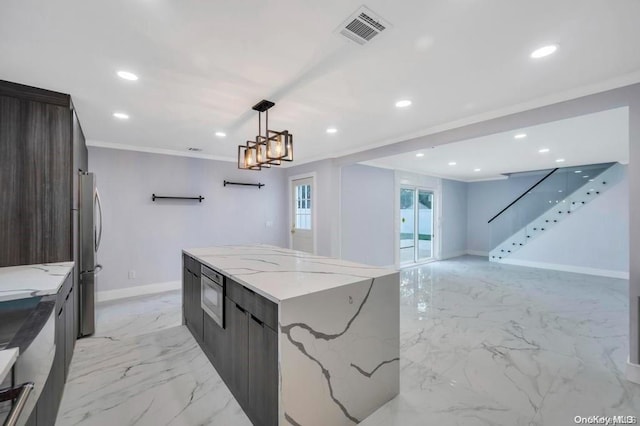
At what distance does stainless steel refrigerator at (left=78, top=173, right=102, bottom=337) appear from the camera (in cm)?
283

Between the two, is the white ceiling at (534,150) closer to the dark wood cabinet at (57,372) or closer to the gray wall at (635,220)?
the gray wall at (635,220)

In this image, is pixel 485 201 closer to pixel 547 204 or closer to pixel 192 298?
pixel 547 204

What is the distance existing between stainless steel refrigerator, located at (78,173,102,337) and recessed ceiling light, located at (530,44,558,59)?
13.2 ft

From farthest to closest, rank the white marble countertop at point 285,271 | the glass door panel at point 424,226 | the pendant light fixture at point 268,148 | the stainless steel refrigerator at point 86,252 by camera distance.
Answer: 1. the glass door panel at point 424,226
2. the stainless steel refrigerator at point 86,252
3. the pendant light fixture at point 268,148
4. the white marble countertop at point 285,271

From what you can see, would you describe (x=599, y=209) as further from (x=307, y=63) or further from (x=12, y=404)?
(x=12, y=404)

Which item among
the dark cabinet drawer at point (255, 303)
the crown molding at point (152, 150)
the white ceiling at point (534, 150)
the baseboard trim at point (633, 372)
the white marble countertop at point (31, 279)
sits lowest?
the baseboard trim at point (633, 372)

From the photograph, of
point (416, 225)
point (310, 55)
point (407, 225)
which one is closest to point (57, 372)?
point (310, 55)

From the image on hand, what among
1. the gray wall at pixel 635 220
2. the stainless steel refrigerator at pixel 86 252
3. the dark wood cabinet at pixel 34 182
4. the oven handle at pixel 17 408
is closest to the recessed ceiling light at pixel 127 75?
the dark wood cabinet at pixel 34 182

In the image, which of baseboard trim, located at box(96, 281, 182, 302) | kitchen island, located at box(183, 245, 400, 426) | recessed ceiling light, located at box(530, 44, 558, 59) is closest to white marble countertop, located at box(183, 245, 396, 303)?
Result: kitchen island, located at box(183, 245, 400, 426)

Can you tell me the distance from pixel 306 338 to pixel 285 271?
23.9 inches

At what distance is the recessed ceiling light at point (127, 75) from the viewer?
2.16 metres

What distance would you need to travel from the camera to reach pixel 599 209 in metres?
6.09

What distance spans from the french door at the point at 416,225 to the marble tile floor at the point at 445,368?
2740mm

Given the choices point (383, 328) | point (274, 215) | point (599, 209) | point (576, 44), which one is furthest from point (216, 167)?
point (599, 209)
